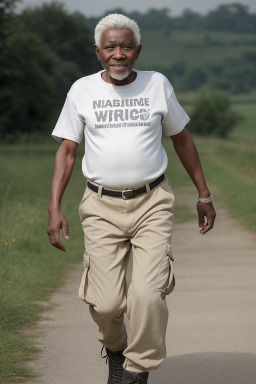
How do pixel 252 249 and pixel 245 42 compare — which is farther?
pixel 245 42

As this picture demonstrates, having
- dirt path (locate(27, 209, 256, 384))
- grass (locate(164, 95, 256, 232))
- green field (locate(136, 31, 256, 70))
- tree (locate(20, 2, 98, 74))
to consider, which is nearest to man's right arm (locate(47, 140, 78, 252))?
dirt path (locate(27, 209, 256, 384))

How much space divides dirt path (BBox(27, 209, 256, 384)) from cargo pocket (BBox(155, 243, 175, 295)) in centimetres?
89

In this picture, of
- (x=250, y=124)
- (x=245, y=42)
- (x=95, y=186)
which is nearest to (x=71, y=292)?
(x=95, y=186)

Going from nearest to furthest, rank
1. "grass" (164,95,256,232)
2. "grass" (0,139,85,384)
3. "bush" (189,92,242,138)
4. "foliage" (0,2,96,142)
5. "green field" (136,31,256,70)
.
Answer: "grass" (0,139,85,384) < "grass" (164,95,256,232) < "foliage" (0,2,96,142) < "bush" (189,92,242,138) < "green field" (136,31,256,70)

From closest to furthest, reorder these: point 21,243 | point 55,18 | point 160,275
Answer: point 160,275
point 21,243
point 55,18

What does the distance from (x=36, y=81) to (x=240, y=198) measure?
2676cm

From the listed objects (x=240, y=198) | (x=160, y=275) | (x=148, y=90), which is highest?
(x=148, y=90)

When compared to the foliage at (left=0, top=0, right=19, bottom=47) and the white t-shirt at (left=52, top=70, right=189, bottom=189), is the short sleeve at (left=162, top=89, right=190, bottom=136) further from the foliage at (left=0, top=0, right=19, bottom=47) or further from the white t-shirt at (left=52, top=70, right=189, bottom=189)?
the foliage at (left=0, top=0, right=19, bottom=47)

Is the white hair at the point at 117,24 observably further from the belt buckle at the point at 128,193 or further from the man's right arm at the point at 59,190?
the belt buckle at the point at 128,193

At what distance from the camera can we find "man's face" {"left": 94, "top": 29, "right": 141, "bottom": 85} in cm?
489

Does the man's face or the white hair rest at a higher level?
the white hair

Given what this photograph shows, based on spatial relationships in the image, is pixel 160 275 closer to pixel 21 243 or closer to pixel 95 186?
pixel 95 186

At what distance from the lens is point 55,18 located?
2963 inches

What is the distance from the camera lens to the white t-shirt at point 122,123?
4.87 meters
